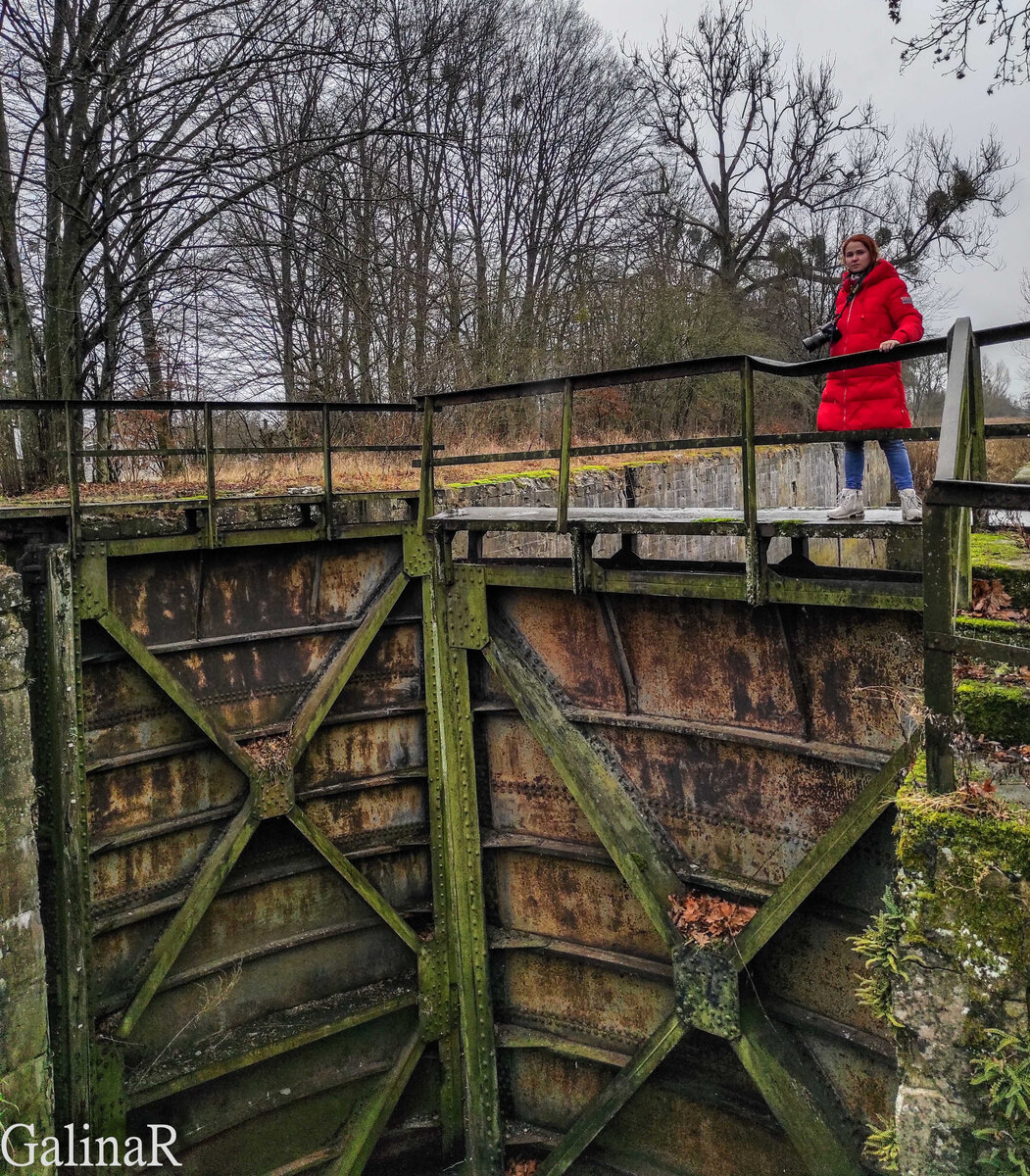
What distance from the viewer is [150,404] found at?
6.86 metres

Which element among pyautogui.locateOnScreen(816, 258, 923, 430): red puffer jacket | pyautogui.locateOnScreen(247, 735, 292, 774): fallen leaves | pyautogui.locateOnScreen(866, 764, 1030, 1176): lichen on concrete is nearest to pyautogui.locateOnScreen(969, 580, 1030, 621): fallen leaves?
pyautogui.locateOnScreen(816, 258, 923, 430): red puffer jacket

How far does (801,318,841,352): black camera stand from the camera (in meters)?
5.39

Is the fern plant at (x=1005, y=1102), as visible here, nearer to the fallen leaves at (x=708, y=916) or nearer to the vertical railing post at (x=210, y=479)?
the fallen leaves at (x=708, y=916)

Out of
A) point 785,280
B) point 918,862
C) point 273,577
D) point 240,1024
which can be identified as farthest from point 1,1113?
point 785,280

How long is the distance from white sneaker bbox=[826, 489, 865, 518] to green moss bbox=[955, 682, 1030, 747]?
6.16 ft

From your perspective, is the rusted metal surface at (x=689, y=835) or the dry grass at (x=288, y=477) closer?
the rusted metal surface at (x=689, y=835)

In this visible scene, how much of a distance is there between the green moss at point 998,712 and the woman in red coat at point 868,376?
1.71 metres

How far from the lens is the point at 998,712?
348cm

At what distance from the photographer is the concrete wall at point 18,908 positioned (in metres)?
5.65

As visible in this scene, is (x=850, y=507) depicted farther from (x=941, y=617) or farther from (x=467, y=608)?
(x=467, y=608)

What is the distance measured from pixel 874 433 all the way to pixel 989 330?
2.66 feet

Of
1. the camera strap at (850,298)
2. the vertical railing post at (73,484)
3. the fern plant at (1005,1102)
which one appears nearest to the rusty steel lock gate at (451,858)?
the vertical railing post at (73,484)

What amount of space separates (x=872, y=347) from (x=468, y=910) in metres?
5.29

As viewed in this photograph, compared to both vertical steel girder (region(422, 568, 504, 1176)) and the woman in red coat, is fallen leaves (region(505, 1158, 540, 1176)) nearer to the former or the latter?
vertical steel girder (region(422, 568, 504, 1176))
